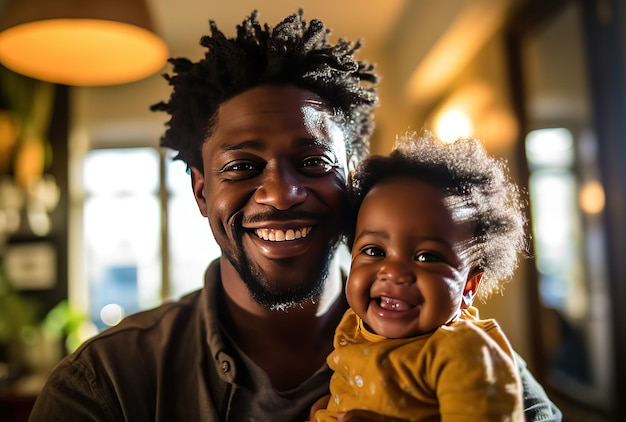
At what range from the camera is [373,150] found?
100 cm

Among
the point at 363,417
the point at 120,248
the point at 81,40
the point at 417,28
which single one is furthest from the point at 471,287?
the point at 120,248

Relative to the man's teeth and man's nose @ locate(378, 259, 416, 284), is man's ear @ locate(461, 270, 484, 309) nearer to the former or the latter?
man's nose @ locate(378, 259, 416, 284)

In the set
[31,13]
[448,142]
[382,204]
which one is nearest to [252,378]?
[382,204]

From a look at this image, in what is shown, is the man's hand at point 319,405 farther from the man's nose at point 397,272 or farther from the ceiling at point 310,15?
the ceiling at point 310,15

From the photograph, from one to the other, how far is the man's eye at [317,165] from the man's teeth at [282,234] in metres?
0.08

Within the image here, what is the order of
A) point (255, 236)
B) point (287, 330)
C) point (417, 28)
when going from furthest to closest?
point (417, 28), point (287, 330), point (255, 236)

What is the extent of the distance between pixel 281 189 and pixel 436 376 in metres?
0.32

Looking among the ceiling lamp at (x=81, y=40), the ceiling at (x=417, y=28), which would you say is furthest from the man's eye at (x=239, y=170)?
the ceiling lamp at (x=81, y=40)

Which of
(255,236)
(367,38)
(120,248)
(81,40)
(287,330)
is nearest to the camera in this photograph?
(255,236)

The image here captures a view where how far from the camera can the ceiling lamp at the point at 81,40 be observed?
146cm

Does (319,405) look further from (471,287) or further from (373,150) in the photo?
(373,150)

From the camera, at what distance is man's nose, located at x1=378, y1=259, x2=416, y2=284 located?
697 millimetres

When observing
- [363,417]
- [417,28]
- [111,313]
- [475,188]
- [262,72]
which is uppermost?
[417,28]

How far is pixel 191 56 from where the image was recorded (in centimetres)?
101
